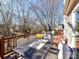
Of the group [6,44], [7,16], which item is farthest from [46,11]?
[6,44]

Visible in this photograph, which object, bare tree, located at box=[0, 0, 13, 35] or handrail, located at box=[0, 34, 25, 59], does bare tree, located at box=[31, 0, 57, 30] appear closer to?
bare tree, located at box=[0, 0, 13, 35]

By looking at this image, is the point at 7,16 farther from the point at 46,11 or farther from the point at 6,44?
the point at 6,44

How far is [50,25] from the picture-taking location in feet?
62.8

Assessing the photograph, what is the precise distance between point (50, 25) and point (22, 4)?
4.02 m

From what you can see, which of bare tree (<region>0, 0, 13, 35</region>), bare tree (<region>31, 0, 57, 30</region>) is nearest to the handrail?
bare tree (<region>0, 0, 13, 35</region>)

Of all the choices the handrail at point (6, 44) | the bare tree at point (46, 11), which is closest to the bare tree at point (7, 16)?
the bare tree at point (46, 11)

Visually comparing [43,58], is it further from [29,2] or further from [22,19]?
[29,2]

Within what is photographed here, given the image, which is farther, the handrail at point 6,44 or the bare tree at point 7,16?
the bare tree at point 7,16

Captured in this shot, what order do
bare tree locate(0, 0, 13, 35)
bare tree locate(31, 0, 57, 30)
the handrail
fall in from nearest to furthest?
the handrail → bare tree locate(0, 0, 13, 35) → bare tree locate(31, 0, 57, 30)

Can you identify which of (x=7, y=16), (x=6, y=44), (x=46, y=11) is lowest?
(x=6, y=44)

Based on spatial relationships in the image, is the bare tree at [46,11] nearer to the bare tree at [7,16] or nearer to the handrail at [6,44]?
the bare tree at [7,16]

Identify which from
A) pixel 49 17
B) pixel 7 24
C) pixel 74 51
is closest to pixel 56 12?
pixel 49 17

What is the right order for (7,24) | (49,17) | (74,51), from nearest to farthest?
(74,51), (7,24), (49,17)

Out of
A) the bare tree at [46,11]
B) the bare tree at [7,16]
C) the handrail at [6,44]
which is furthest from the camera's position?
the bare tree at [46,11]
